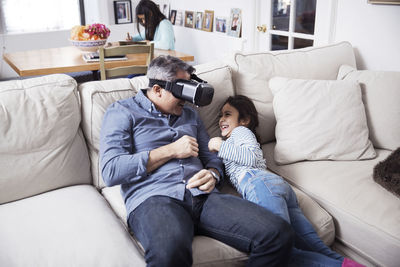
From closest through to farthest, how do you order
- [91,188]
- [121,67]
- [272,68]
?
[91,188]
[272,68]
[121,67]

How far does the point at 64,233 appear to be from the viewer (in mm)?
1375

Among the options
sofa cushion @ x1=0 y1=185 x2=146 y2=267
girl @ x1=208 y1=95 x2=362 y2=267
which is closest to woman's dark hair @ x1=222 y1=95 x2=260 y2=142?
girl @ x1=208 y1=95 x2=362 y2=267

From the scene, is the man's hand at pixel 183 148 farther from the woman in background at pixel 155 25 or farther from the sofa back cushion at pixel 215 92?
the woman in background at pixel 155 25

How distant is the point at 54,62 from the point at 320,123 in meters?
2.14

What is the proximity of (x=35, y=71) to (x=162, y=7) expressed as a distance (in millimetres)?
2732

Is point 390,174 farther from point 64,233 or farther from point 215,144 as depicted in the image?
point 64,233

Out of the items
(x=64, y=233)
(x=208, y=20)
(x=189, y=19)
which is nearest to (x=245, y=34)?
(x=208, y=20)

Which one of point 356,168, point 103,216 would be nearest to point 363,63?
point 356,168

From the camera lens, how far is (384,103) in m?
2.04

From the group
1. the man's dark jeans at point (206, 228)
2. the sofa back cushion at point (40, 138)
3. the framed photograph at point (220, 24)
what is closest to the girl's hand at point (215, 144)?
the man's dark jeans at point (206, 228)

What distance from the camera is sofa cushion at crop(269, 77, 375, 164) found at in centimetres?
194

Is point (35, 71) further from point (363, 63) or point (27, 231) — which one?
point (363, 63)

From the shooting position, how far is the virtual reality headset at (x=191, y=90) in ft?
5.09

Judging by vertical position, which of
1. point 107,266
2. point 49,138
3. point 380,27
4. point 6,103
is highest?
point 380,27
